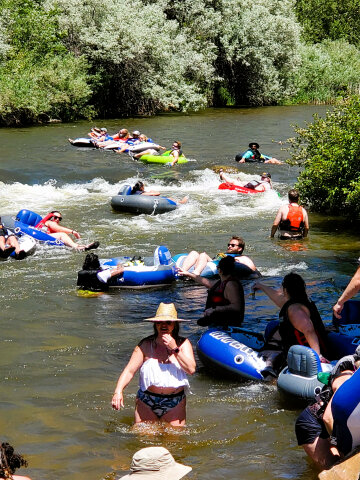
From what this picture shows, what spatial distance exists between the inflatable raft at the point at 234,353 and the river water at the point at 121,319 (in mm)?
141

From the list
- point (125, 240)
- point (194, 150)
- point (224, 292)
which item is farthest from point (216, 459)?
point (194, 150)

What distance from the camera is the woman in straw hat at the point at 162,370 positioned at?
226 inches

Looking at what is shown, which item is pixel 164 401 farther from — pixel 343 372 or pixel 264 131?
pixel 264 131

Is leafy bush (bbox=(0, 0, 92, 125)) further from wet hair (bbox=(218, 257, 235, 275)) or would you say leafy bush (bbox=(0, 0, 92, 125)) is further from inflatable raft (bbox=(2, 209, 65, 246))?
wet hair (bbox=(218, 257, 235, 275))

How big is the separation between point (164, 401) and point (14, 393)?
1.95 m

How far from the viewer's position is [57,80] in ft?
110

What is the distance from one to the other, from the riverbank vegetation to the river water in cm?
1198

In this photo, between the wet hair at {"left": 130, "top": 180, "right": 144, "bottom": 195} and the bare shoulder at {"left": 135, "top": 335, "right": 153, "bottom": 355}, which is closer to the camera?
the bare shoulder at {"left": 135, "top": 335, "right": 153, "bottom": 355}

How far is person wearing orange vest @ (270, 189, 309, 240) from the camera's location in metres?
13.5

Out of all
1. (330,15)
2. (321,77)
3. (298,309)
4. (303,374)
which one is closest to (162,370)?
(303,374)

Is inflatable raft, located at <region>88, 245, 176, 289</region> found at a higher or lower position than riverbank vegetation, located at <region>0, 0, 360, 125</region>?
lower

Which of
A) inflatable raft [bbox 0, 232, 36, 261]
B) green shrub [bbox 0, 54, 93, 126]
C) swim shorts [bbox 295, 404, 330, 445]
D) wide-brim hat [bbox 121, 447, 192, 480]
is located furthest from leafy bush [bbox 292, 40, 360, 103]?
wide-brim hat [bbox 121, 447, 192, 480]

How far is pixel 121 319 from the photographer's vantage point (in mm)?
9648

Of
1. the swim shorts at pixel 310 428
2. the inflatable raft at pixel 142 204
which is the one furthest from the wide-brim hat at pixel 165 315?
the inflatable raft at pixel 142 204
